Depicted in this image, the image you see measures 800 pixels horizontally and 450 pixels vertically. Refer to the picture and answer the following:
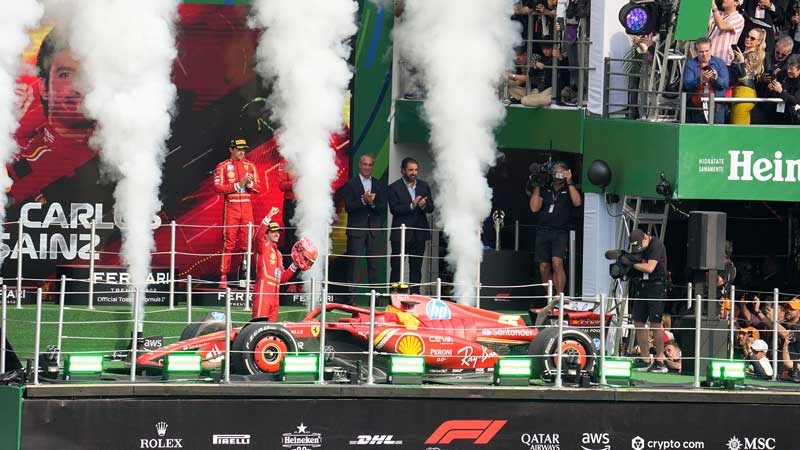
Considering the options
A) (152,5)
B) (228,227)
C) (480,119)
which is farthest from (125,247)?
(480,119)

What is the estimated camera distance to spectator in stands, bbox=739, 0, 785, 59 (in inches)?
880

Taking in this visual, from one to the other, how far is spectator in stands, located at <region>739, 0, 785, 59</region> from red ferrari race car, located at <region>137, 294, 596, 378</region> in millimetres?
5039

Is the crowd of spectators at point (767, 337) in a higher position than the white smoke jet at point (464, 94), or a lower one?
lower

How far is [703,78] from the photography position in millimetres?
21188

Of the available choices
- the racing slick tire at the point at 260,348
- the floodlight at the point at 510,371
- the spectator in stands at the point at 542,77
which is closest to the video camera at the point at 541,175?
the spectator in stands at the point at 542,77

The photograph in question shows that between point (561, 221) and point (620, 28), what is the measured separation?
89.9 inches

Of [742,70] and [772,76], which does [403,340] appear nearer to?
[742,70]

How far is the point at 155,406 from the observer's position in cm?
1747

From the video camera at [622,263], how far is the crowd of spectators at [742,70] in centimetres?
218

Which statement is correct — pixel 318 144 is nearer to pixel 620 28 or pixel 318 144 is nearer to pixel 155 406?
pixel 620 28

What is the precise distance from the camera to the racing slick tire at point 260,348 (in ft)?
59.1

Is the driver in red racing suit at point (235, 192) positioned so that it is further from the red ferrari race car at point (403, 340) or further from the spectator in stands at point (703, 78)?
the spectator in stands at point (703, 78)

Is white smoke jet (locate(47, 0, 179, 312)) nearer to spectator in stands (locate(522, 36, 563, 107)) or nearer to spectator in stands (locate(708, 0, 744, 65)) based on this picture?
spectator in stands (locate(522, 36, 563, 107))

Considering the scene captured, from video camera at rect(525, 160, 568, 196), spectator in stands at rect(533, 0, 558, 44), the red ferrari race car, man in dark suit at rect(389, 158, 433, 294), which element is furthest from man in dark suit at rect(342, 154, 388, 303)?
the red ferrari race car
